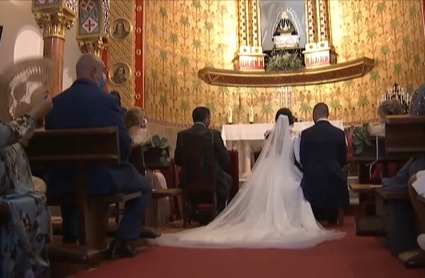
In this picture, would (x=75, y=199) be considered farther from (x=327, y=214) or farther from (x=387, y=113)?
(x=327, y=214)

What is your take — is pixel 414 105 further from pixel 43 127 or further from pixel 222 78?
pixel 222 78

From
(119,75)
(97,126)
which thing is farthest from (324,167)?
(119,75)

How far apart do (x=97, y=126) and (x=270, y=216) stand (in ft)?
6.86

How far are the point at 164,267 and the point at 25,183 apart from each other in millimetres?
1046

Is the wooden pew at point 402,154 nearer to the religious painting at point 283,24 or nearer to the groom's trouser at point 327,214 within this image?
the groom's trouser at point 327,214

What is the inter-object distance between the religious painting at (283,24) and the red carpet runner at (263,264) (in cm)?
817

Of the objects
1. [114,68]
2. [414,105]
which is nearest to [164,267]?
[414,105]

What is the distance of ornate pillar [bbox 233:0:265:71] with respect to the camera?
1095 centimetres

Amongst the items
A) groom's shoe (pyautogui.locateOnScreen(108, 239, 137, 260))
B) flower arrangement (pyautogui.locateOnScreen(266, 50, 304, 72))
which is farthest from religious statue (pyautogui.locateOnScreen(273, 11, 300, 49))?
groom's shoe (pyautogui.locateOnScreen(108, 239, 137, 260))

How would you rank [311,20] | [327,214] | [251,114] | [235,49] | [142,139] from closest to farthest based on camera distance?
1. [142,139]
2. [327,214]
3. [251,114]
4. [311,20]
5. [235,49]

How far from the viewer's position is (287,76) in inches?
422

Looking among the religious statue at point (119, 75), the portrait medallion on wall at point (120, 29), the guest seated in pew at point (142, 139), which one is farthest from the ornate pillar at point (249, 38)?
the guest seated in pew at point (142, 139)

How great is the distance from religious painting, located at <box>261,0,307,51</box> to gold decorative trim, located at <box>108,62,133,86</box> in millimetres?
4009

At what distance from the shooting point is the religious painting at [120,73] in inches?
355
